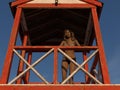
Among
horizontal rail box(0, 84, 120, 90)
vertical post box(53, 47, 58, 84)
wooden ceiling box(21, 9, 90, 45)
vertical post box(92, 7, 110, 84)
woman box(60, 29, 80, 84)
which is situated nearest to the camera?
horizontal rail box(0, 84, 120, 90)

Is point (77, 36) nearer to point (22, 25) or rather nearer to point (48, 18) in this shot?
point (48, 18)

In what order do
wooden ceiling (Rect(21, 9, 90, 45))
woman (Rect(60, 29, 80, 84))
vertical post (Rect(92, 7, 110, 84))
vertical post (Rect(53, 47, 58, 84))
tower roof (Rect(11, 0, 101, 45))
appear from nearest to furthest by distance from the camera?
1. vertical post (Rect(53, 47, 58, 84))
2. vertical post (Rect(92, 7, 110, 84))
3. woman (Rect(60, 29, 80, 84))
4. tower roof (Rect(11, 0, 101, 45))
5. wooden ceiling (Rect(21, 9, 90, 45))

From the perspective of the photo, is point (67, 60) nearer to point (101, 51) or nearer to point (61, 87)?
point (101, 51)

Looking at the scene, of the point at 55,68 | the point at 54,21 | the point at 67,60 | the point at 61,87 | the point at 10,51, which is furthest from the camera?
the point at 54,21

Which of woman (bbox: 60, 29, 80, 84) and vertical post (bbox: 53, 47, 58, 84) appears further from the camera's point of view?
woman (bbox: 60, 29, 80, 84)

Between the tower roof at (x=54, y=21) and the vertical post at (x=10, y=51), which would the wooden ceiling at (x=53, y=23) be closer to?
the tower roof at (x=54, y=21)

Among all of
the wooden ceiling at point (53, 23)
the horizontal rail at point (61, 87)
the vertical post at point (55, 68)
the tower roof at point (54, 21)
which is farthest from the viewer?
the wooden ceiling at point (53, 23)

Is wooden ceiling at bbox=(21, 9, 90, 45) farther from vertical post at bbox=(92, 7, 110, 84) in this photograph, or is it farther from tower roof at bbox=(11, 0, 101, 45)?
vertical post at bbox=(92, 7, 110, 84)

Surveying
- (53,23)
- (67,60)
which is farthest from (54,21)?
(67,60)

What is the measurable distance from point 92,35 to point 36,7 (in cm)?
242

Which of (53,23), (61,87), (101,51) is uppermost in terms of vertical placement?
(53,23)

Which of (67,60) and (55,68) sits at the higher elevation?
(55,68)

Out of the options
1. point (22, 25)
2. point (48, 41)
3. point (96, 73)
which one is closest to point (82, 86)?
point (96, 73)

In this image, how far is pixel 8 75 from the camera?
9.20m
